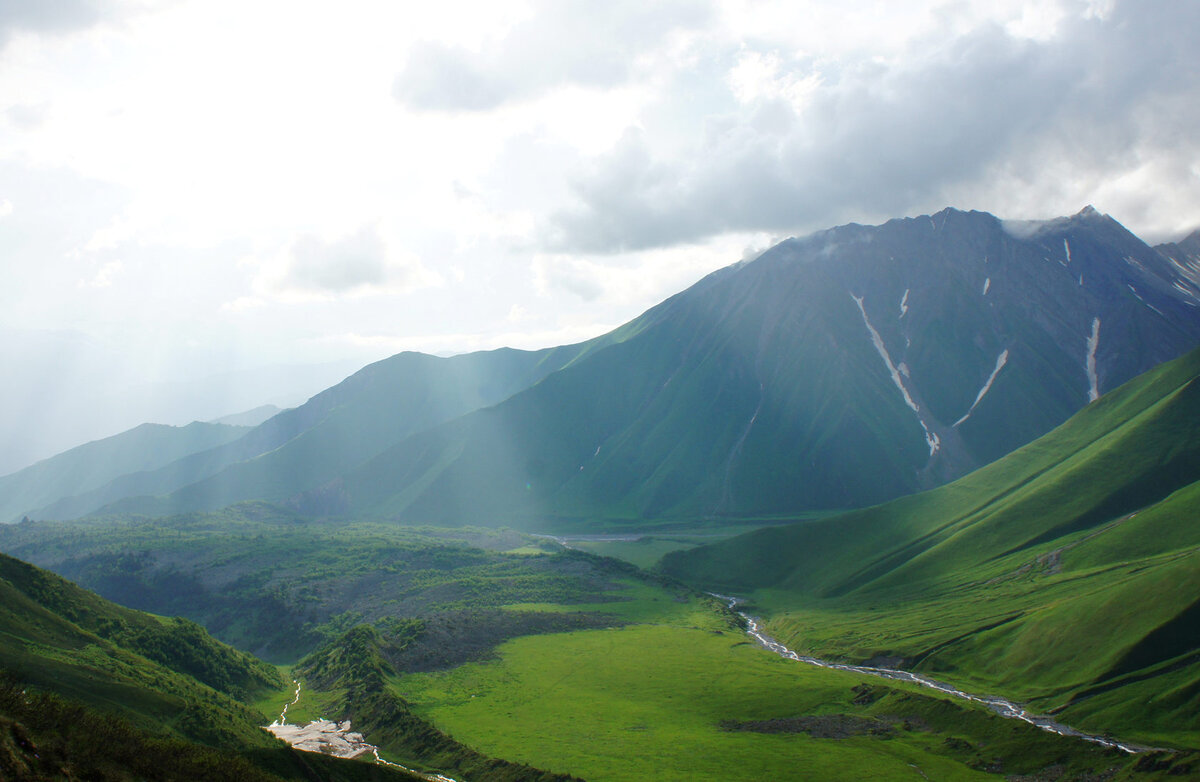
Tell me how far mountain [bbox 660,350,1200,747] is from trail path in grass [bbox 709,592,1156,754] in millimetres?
2109

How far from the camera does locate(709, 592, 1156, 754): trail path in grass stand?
7806 cm

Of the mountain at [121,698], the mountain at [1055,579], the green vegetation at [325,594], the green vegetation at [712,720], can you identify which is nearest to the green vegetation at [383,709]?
the green vegetation at [712,720]

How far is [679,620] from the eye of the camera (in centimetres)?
15138

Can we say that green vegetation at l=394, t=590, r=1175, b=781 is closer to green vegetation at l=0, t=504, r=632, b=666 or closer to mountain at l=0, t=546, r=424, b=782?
green vegetation at l=0, t=504, r=632, b=666

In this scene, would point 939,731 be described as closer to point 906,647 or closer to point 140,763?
point 906,647

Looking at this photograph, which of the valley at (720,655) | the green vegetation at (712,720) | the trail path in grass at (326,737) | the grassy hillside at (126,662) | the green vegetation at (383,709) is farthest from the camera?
the trail path in grass at (326,737)

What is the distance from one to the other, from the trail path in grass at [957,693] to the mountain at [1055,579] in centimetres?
211

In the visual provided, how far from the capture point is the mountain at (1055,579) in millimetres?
Result: 88625

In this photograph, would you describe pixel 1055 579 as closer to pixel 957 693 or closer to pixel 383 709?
pixel 957 693

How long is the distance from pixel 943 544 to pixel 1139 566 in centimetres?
4860

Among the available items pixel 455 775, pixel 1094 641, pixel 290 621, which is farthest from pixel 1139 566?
pixel 290 621

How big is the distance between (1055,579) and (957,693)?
4272 centimetres

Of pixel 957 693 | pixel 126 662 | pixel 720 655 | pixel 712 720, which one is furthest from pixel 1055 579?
pixel 126 662

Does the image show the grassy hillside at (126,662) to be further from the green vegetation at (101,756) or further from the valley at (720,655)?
the green vegetation at (101,756)
